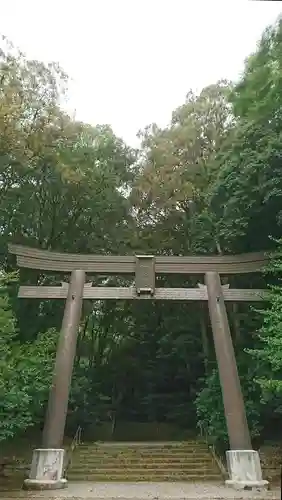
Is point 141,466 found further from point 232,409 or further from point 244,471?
point 244,471

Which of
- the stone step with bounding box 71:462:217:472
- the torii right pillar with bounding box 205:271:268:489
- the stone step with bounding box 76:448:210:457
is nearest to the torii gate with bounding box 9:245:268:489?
the torii right pillar with bounding box 205:271:268:489

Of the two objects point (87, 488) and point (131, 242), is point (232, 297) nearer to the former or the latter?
point (87, 488)

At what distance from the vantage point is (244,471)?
8828 mm

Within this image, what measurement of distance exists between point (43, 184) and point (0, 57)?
4.28m

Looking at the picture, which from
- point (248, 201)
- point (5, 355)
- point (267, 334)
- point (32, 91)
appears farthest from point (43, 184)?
point (267, 334)

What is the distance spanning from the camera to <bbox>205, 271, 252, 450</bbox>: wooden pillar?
950 centimetres

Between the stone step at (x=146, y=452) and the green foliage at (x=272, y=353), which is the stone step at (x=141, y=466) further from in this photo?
the green foliage at (x=272, y=353)

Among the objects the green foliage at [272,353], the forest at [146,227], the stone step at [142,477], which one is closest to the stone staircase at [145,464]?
the stone step at [142,477]

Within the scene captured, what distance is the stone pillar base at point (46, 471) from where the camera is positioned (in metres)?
8.52

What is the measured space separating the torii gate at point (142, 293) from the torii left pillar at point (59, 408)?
0.06 feet

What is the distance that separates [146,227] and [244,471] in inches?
479

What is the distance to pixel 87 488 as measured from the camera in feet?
29.1

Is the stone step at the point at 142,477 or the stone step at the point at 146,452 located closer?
the stone step at the point at 142,477

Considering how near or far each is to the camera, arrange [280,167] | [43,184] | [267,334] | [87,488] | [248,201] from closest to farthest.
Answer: [87,488], [267,334], [280,167], [248,201], [43,184]
